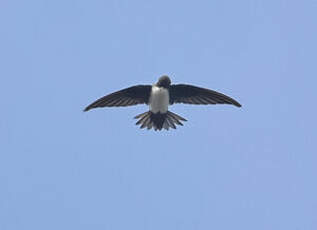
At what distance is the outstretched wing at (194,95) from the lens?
67.8 ft

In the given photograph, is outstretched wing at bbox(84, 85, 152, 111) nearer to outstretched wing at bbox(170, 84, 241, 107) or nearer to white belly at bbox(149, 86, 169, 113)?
white belly at bbox(149, 86, 169, 113)

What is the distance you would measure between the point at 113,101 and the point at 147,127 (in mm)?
891

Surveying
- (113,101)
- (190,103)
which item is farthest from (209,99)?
(113,101)

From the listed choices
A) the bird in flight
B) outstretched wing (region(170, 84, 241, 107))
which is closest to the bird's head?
the bird in flight

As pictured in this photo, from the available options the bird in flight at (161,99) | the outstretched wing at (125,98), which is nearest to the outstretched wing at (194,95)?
the bird in flight at (161,99)

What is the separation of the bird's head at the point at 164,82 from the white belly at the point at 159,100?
0.24 ft

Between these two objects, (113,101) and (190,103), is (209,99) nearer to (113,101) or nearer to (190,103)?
(190,103)

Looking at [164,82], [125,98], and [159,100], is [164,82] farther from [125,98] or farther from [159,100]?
[125,98]

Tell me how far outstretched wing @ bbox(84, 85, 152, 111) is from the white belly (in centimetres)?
23

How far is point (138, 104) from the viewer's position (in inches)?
818

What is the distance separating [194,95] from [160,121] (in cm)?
87

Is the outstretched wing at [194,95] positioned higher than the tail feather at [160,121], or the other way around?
the outstretched wing at [194,95]

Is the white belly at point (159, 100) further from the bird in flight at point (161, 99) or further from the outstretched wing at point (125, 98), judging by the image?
the outstretched wing at point (125, 98)

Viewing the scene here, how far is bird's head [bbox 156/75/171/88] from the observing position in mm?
20281
